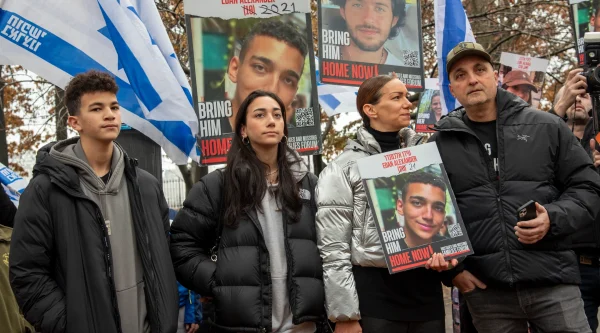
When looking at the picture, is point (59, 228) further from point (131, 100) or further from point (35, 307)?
point (131, 100)

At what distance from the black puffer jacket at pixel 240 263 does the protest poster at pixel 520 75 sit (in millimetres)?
4807

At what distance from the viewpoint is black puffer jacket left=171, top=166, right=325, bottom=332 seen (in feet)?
11.0

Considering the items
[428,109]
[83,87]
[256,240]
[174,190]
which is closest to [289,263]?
[256,240]

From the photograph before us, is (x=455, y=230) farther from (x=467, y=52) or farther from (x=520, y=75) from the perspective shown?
(x=520, y=75)

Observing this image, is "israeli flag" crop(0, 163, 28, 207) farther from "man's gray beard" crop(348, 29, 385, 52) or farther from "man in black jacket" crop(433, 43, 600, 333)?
"man in black jacket" crop(433, 43, 600, 333)

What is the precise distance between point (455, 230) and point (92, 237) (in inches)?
68.1

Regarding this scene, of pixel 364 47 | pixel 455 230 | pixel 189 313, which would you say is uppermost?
pixel 364 47

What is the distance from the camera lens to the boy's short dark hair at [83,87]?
3441 mm

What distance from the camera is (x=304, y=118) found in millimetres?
A: 5086

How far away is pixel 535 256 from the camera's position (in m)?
3.35

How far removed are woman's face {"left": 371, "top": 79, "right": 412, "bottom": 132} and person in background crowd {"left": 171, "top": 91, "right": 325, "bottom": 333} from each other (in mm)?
510

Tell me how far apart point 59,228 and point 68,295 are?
0.31 meters

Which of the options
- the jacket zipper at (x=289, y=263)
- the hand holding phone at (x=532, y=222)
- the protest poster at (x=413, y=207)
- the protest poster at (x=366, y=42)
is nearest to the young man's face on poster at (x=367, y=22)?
the protest poster at (x=366, y=42)

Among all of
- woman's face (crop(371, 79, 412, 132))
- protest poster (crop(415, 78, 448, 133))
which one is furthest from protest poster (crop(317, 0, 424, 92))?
protest poster (crop(415, 78, 448, 133))
